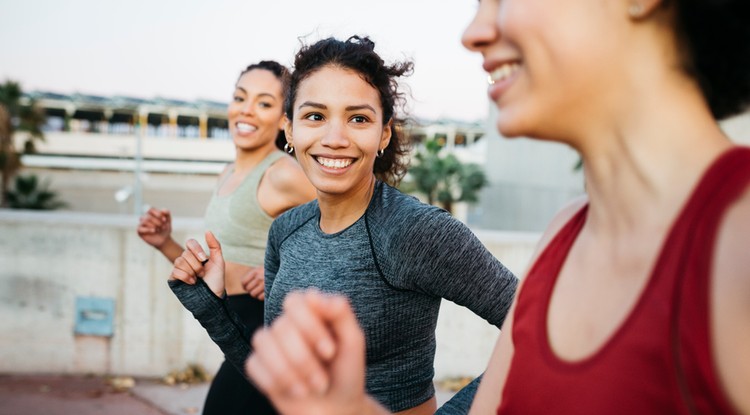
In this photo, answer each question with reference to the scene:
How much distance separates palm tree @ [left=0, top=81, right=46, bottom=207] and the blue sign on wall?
22.5 metres

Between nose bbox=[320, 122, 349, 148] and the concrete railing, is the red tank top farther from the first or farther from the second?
the concrete railing

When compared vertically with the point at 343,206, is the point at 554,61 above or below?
above

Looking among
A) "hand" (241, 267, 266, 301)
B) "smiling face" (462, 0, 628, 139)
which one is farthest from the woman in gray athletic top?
"smiling face" (462, 0, 628, 139)

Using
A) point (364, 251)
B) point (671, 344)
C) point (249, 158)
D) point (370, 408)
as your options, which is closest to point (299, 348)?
point (370, 408)

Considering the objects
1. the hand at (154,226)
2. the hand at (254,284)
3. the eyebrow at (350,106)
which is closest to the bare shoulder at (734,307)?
the eyebrow at (350,106)

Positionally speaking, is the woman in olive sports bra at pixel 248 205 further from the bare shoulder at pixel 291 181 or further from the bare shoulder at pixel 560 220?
Answer: the bare shoulder at pixel 560 220

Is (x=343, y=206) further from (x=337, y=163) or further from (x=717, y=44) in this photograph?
(x=717, y=44)

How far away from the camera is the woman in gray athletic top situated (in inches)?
73.0

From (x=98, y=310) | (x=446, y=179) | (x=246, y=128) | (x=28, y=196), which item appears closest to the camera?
(x=246, y=128)

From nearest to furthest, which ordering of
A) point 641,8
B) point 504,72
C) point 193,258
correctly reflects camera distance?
1. point 641,8
2. point 504,72
3. point 193,258

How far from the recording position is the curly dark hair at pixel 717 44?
83 centimetres

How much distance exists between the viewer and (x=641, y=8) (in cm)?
86

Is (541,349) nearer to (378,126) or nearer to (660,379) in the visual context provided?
(660,379)

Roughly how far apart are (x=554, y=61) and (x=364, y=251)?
3.79 feet
